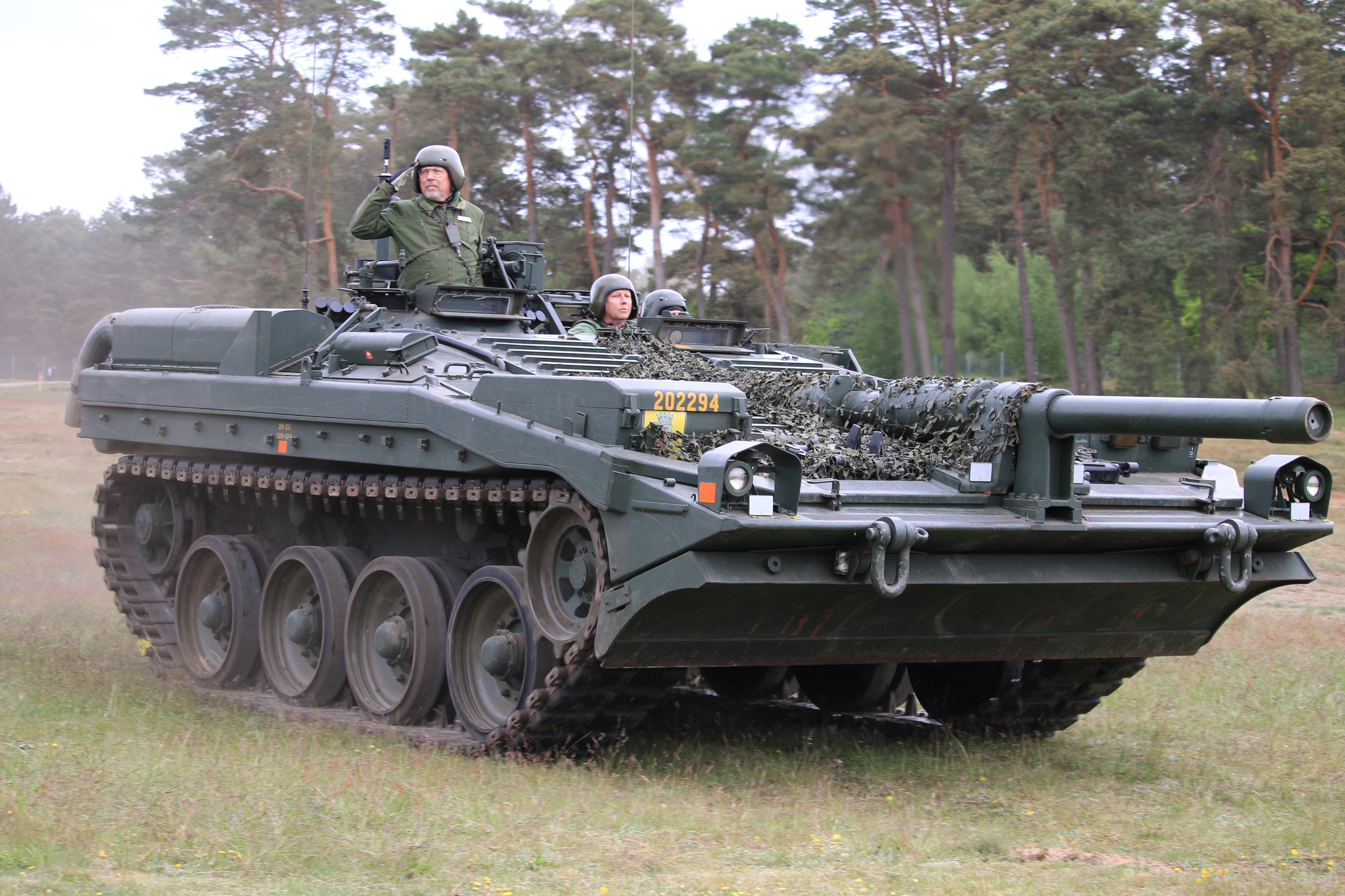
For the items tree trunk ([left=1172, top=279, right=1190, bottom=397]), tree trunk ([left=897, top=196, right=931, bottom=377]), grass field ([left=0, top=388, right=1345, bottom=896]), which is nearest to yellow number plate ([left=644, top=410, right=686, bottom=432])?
grass field ([left=0, top=388, right=1345, bottom=896])

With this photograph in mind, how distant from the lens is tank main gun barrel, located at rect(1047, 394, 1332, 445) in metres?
5.73

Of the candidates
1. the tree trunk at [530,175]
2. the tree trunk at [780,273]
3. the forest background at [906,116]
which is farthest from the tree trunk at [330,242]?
the tree trunk at [780,273]

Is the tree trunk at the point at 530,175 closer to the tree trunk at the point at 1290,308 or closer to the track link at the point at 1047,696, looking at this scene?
the tree trunk at the point at 1290,308

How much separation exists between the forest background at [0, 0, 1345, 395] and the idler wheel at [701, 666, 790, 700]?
→ 1357cm

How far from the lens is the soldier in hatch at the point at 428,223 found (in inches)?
395

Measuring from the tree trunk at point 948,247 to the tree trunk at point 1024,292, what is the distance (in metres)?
6.16

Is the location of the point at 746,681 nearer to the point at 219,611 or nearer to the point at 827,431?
the point at 827,431

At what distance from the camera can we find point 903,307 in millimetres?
20266

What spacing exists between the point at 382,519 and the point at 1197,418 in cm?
506

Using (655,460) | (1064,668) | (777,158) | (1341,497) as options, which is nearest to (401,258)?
(655,460)

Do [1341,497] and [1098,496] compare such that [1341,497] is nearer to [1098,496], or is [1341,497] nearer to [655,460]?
[1098,496]

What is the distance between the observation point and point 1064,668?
8.71 m

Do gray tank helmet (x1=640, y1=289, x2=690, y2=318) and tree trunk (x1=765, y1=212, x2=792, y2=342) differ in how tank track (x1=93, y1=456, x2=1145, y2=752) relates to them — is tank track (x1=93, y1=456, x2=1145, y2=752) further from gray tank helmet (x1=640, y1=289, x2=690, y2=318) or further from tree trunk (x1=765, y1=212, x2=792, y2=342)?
tree trunk (x1=765, y1=212, x2=792, y2=342)

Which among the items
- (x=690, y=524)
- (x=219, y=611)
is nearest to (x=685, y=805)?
(x=690, y=524)
